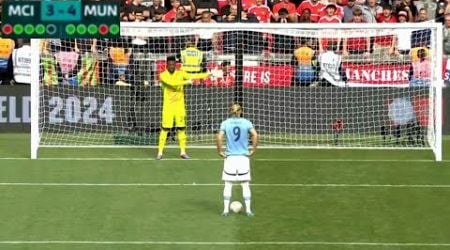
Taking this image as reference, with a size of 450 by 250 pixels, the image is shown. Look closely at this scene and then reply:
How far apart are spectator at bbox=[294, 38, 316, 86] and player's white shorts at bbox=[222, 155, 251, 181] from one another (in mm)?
9739

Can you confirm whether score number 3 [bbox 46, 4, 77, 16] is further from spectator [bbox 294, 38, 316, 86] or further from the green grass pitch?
spectator [bbox 294, 38, 316, 86]

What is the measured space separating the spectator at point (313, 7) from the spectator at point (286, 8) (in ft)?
0.67

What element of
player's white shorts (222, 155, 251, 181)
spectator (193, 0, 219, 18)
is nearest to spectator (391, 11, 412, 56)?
spectator (193, 0, 219, 18)

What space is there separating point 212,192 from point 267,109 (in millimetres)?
7320

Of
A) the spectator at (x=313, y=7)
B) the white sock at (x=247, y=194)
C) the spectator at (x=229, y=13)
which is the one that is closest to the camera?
the white sock at (x=247, y=194)

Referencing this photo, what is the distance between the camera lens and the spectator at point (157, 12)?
1033 inches

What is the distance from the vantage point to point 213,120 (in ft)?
80.3

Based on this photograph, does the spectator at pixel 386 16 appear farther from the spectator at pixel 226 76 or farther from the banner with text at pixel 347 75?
the spectator at pixel 226 76

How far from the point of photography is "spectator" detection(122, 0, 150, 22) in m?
26.0

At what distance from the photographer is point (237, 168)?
15.3 metres

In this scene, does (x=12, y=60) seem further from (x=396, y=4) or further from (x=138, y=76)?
(x=396, y=4)

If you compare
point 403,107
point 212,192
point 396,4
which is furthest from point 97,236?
point 396,4

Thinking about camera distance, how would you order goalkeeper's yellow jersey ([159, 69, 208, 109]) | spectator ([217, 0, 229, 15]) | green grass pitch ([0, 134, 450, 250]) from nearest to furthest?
green grass pitch ([0, 134, 450, 250])
goalkeeper's yellow jersey ([159, 69, 208, 109])
spectator ([217, 0, 229, 15])

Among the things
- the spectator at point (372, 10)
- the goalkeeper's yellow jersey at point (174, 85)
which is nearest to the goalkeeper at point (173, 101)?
the goalkeeper's yellow jersey at point (174, 85)
